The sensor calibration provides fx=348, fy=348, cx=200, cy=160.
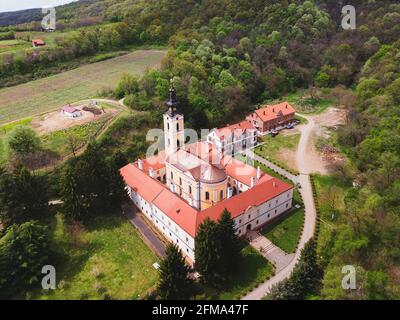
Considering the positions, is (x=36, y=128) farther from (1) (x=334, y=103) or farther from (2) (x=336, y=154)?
(1) (x=334, y=103)

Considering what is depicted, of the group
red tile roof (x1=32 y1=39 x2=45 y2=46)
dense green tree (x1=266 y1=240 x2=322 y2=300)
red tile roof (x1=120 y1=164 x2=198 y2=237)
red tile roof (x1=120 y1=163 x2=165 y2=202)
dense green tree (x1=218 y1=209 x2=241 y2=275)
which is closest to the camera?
dense green tree (x1=266 y1=240 x2=322 y2=300)

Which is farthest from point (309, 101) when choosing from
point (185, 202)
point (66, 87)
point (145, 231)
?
point (66, 87)

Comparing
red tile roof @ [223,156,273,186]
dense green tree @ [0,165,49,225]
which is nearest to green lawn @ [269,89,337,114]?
red tile roof @ [223,156,273,186]

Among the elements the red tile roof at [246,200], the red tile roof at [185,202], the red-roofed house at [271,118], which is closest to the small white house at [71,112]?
the red tile roof at [185,202]

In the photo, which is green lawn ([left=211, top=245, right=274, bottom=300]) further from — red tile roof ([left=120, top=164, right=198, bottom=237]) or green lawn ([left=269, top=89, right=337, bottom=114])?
green lawn ([left=269, top=89, right=337, bottom=114])

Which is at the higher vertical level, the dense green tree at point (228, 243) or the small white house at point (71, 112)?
the small white house at point (71, 112)

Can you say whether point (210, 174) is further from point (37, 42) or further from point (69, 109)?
point (37, 42)

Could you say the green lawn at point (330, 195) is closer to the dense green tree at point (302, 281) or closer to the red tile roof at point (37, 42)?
the dense green tree at point (302, 281)

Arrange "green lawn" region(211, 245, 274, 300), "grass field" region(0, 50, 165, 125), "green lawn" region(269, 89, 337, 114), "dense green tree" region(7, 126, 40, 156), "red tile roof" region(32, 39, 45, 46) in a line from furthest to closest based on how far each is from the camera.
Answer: "red tile roof" region(32, 39, 45, 46) < "green lawn" region(269, 89, 337, 114) < "grass field" region(0, 50, 165, 125) < "dense green tree" region(7, 126, 40, 156) < "green lawn" region(211, 245, 274, 300)
